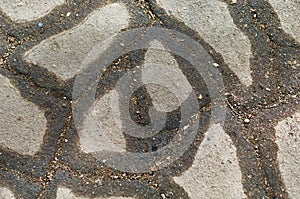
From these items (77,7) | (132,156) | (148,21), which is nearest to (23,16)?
(77,7)

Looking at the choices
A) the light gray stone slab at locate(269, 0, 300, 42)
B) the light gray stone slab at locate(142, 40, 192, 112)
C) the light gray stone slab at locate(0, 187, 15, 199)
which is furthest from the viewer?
the light gray stone slab at locate(269, 0, 300, 42)

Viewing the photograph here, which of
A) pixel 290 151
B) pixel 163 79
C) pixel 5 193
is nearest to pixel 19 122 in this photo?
pixel 5 193

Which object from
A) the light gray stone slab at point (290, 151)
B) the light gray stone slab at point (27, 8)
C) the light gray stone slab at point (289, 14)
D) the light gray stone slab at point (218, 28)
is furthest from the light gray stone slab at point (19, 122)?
the light gray stone slab at point (289, 14)

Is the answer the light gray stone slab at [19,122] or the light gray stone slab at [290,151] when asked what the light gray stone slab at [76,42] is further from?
the light gray stone slab at [290,151]

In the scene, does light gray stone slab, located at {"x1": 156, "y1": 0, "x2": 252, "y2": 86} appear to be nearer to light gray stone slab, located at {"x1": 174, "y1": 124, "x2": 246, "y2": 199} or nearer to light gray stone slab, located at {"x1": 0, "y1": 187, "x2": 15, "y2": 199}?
light gray stone slab, located at {"x1": 174, "y1": 124, "x2": 246, "y2": 199}

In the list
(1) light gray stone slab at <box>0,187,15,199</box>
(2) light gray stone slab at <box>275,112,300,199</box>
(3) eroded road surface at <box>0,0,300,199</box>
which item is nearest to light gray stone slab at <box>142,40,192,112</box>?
(3) eroded road surface at <box>0,0,300,199</box>

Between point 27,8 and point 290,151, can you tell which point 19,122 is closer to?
point 27,8
